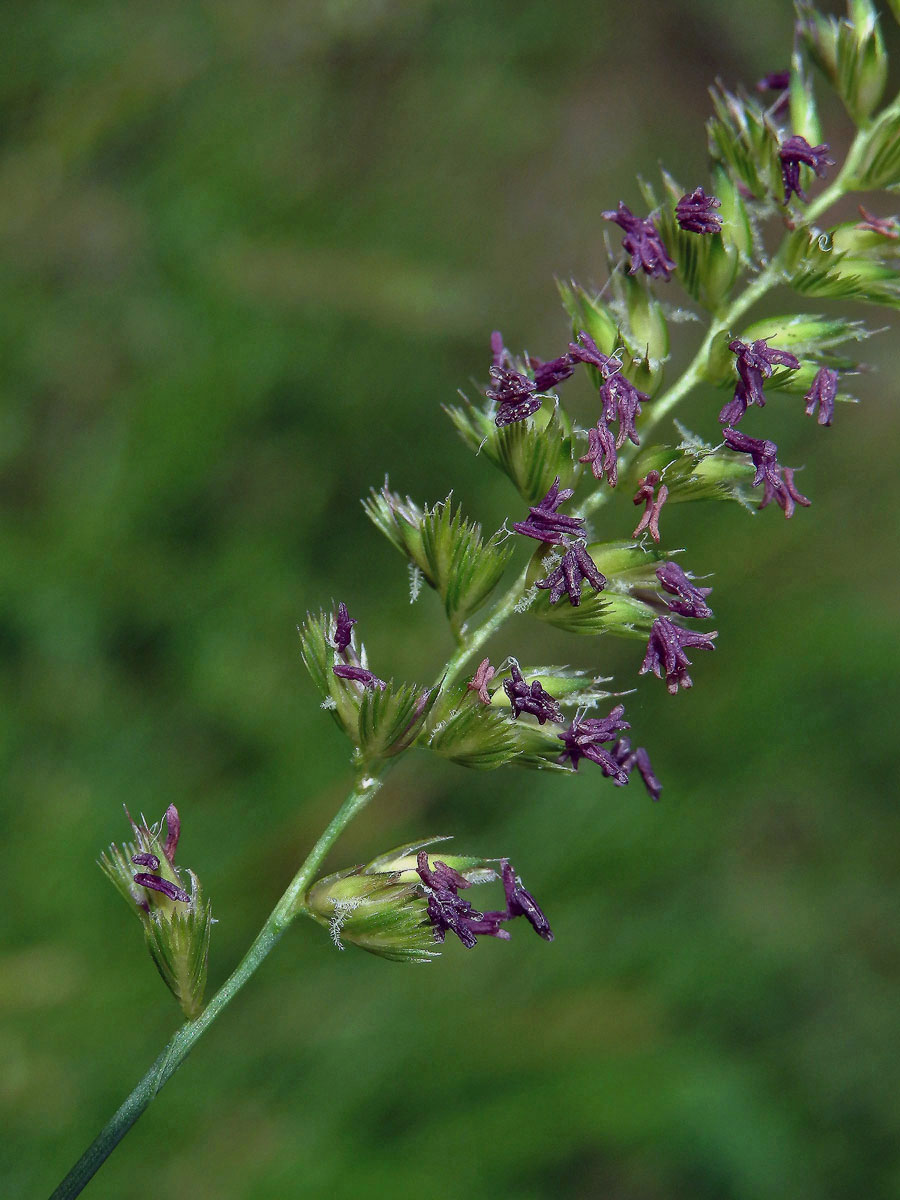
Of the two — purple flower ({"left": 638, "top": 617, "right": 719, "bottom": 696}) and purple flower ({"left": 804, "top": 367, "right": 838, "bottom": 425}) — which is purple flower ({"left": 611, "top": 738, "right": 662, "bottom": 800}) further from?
purple flower ({"left": 804, "top": 367, "right": 838, "bottom": 425})

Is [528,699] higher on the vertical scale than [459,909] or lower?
higher

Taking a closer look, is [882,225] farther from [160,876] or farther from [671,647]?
[160,876]

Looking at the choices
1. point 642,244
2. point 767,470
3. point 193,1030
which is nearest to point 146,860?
point 193,1030

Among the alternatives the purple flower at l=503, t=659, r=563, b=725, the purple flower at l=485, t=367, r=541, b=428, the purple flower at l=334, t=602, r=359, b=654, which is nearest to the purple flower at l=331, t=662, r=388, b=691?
the purple flower at l=334, t=602, r=359, b=654

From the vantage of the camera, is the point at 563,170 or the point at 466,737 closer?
the point at 466,737

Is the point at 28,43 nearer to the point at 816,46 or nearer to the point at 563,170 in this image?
the point at 816,46

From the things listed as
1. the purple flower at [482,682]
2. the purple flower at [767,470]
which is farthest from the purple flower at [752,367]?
the purple flower at [482,682]

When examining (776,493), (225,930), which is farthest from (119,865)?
(225,930)
